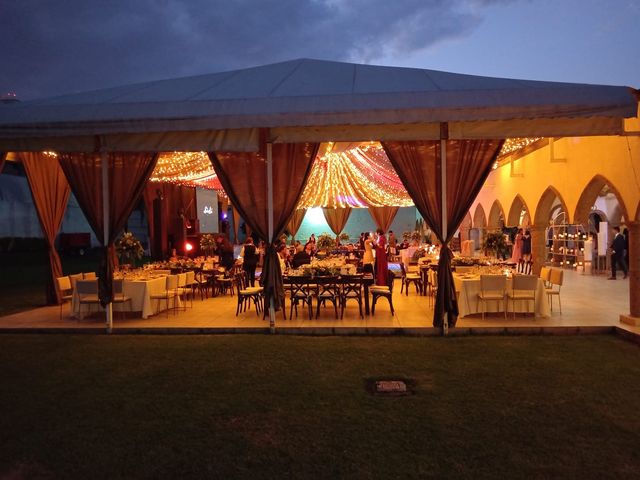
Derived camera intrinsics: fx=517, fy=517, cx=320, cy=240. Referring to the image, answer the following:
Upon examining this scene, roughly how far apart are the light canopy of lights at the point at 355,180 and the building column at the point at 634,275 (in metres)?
5.02

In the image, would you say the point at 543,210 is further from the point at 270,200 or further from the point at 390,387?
the point at 390,387

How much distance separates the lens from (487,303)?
7852 millimetres

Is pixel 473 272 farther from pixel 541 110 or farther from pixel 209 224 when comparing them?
pixel 209 224

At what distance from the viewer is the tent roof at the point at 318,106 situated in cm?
655

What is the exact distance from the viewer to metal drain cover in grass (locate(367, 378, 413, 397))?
473 centimetres

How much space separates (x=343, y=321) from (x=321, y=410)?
11.4ft

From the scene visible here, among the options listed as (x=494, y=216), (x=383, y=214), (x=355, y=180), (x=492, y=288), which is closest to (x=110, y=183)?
(x=492, y=288)

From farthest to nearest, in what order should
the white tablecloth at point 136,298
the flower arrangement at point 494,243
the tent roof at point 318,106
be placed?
the flower arrangement at point 494,243
the white tablecloth at point 136,298
the tent roof at point 318,106

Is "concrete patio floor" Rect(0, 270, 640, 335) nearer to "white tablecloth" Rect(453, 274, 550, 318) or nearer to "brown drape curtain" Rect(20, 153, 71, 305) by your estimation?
"white tablecloth" Rect(453, 274, 550, 318)

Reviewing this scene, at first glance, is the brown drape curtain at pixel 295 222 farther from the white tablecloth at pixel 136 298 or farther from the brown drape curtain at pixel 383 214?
the white tablecloth at pixel 136 298

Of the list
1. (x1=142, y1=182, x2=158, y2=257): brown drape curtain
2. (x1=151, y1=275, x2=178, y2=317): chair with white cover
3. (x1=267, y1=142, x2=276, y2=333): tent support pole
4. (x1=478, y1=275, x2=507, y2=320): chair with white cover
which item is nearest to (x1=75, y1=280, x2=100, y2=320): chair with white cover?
(x1=151, y1=275, x2=178, y2=317): chair with white cover

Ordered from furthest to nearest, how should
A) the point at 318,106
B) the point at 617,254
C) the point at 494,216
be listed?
1. the point at 494,216
2. the point at 617,254
3. the point at 318,106

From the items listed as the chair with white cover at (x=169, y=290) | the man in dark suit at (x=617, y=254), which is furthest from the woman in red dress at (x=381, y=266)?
the man in dark suit at (x=617, y=254)

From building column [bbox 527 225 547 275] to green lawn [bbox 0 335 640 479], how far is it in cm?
646
